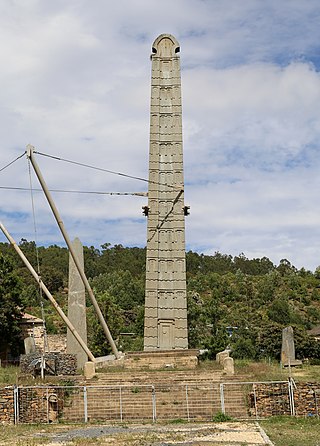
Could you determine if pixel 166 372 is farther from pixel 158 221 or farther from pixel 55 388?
pixel 158 221

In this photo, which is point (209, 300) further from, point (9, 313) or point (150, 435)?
point (150, 435)

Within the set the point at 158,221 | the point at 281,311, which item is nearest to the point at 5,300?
the point at 158,221

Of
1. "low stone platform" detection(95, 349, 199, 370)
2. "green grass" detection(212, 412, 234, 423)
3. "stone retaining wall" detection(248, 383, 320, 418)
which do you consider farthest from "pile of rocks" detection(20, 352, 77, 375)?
"stone retaining wall" detection(248, 383, 320, 418)

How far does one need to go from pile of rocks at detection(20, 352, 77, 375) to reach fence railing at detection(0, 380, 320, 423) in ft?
20.4

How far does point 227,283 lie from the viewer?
251 ft

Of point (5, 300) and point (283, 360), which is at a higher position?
point (5, 300)

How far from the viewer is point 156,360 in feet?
89.1

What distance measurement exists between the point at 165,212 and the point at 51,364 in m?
9.50

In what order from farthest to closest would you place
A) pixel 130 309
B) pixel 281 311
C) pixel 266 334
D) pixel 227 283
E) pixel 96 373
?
1. pixel 227 283
2. pixel 130 309
3. pixel 281 311
4. pixel 266 334
5. pixel 96 373

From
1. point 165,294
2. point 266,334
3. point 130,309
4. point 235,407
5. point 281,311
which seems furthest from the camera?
point 130,309

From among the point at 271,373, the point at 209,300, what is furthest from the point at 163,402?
the point at 209,300

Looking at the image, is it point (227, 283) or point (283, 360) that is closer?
point (283, 360)

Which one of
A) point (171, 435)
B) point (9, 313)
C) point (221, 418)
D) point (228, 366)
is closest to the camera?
point (171, 435)

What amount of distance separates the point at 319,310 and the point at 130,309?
1987 centimetres
